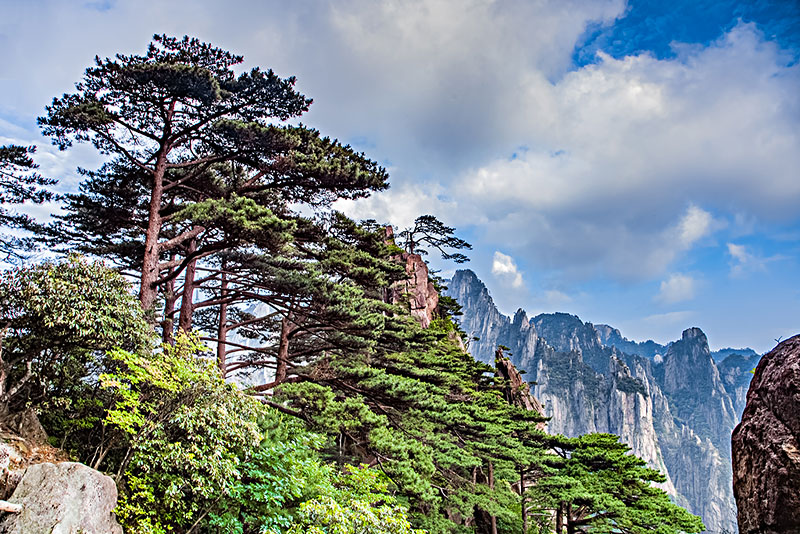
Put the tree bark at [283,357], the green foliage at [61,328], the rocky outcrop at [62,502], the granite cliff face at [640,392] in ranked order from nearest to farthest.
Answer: the rocky outcrop at [62,502], the green foliage at [61,328], the tree bark at [283,357], the granite cliff face at [640,392]

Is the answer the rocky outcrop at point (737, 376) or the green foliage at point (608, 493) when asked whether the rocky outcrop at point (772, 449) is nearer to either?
the green foliage at point (608, 493)

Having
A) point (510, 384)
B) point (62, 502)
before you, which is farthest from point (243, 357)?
point (510, 384)

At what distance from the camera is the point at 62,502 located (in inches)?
198

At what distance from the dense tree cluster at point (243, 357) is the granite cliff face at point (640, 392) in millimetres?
78037

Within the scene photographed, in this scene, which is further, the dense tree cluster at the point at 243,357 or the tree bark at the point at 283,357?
the tree bark at the point at 283,357

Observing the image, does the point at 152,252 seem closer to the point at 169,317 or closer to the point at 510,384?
the point at 169,317

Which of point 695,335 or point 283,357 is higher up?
point 695,335

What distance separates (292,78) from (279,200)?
3300 mm

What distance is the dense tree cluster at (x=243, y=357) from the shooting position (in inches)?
234

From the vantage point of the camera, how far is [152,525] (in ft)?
19.1

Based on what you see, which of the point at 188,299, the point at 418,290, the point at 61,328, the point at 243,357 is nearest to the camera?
the point at 61,328

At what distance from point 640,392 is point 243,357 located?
297ft

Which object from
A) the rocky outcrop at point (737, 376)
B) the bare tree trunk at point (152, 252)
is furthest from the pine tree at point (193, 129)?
the rocky outcrop at point (737, 376)

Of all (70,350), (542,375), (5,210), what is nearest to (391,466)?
(70,350)
